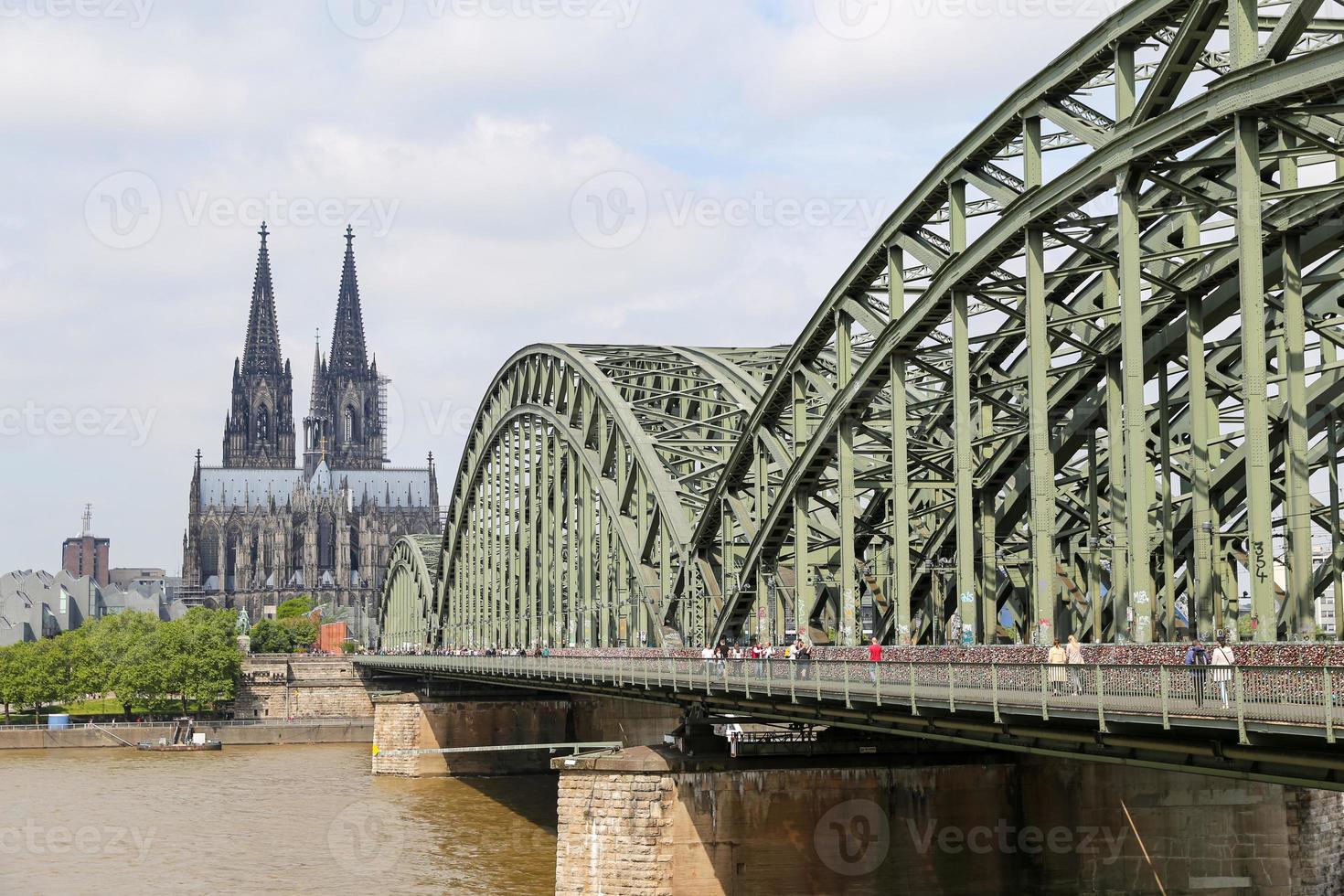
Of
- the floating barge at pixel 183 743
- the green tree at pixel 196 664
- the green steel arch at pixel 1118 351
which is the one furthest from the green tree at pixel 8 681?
the green steel arch at pixel 1118 351

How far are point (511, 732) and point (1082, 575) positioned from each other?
163 feet

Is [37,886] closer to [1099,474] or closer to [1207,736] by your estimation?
[1099,474]

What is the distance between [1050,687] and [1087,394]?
576 inches

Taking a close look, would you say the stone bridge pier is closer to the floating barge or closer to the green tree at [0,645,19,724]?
the floating barge

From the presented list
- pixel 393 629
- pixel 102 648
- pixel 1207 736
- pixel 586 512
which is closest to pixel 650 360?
pixel 586 512

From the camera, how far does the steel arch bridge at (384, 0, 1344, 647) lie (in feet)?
93.0

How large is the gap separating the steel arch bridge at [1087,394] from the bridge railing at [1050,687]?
300 centimetres

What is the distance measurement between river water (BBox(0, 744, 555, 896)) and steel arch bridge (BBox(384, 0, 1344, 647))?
35.5 feet

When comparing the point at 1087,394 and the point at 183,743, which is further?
the point at 183,743

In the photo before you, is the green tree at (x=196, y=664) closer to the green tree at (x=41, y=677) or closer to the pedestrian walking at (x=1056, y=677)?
the green tree at (x=41, y=677)

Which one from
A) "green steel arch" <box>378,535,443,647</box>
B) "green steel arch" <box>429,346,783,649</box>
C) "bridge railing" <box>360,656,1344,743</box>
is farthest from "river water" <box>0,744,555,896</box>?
"green steel arch" <box>378,535,443,647</box>

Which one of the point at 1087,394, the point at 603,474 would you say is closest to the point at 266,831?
the point at 603,474

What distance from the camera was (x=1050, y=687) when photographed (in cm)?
2609

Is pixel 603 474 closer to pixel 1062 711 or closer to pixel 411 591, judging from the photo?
pixel 1062 711
